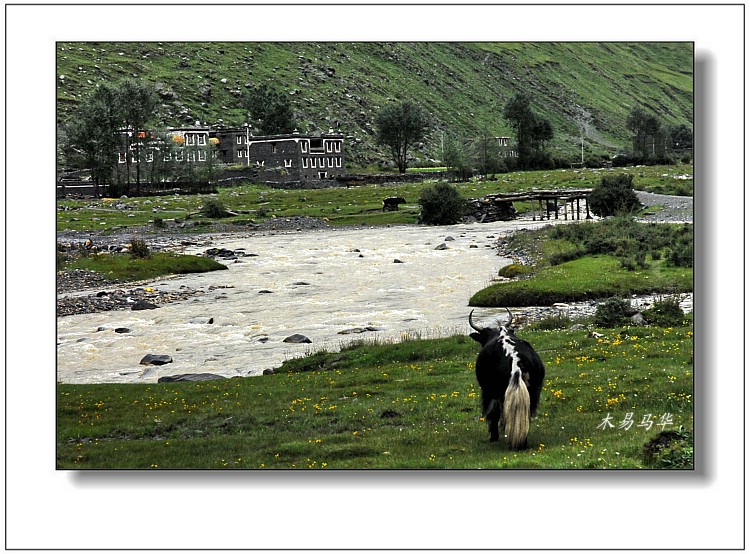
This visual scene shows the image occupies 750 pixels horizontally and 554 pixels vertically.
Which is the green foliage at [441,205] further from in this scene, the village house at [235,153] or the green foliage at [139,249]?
the green foliage at [139,249]

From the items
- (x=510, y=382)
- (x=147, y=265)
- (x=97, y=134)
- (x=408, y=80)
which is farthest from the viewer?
(x=147, y=265)

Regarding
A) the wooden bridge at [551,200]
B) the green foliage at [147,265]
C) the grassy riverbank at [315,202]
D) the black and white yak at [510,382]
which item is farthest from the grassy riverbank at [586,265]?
the black and white yak at [510,382]

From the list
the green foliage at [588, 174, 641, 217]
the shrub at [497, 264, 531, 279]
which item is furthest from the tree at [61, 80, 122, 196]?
the green foliage at [588, 174, 641, 217]

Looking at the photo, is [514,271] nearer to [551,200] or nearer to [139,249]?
[551,200]

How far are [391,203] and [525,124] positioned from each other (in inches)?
125

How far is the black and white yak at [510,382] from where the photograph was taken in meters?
9.48

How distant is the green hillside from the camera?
12.5 metres

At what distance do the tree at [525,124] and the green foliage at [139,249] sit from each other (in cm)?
653

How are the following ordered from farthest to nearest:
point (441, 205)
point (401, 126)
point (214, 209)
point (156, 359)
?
point (441, 205)
point (214, 209)
point (401, 126)
point (156, 359)

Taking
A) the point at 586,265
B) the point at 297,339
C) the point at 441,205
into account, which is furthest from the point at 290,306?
the point at 441,205

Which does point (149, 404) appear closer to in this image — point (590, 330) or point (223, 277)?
point (223, 277)

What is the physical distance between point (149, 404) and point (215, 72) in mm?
5602

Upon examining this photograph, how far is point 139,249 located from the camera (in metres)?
16.1
